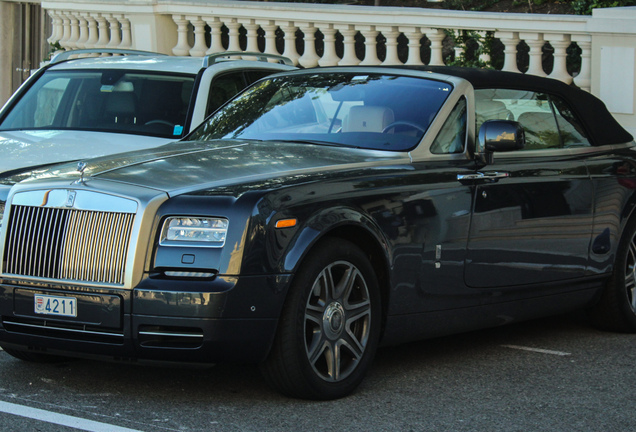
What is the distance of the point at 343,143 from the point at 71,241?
1.80 meters

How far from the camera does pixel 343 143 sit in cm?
670

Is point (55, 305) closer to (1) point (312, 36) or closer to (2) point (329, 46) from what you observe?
(2) point (329, 46)

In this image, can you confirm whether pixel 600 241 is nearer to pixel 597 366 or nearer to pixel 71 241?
pixel 597 366

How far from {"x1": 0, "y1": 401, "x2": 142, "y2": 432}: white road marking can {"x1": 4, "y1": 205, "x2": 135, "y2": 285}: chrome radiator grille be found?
63 centimetres

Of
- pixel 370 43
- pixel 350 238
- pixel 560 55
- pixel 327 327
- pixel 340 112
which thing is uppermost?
pixel 370 43

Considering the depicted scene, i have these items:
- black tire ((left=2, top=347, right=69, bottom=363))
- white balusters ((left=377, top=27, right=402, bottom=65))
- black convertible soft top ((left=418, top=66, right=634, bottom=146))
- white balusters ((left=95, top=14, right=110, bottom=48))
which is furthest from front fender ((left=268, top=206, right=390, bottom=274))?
white balusters ((left=95, top=14, right=110, bottom=48))

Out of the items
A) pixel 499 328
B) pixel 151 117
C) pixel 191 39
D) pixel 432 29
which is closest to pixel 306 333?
pixel 499 328

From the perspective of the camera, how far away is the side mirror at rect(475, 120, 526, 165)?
6.70m

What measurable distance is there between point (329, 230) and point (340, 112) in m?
1.40

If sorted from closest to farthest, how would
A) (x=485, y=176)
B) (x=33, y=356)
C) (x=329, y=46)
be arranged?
(x=33, y=356), (x=485, y=176), (x=329, y=46)

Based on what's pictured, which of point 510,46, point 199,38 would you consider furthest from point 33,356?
point 199,38

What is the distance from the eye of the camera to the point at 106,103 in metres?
9.86

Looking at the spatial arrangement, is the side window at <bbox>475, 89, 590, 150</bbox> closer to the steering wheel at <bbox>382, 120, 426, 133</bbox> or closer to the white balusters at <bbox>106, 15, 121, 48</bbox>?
the steering wheel at <bbox>382, 120, 426, 133</bbox>

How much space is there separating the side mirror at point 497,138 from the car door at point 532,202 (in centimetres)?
9
